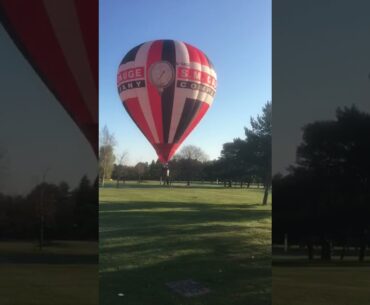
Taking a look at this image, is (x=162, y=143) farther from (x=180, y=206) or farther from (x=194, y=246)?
(x=194, y=246)

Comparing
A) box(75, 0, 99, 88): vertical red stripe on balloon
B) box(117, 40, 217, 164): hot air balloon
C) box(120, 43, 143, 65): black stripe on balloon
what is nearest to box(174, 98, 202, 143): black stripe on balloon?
box(117, 40, 217, 164): hot air balloon

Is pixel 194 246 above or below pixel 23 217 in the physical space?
below

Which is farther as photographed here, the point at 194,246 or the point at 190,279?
the point at 194,246

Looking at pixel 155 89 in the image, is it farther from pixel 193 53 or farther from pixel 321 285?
pixel 321 285

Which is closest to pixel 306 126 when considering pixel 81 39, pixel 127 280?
pixel 81 39

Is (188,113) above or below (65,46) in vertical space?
above

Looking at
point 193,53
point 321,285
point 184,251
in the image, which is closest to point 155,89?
point 193,53
